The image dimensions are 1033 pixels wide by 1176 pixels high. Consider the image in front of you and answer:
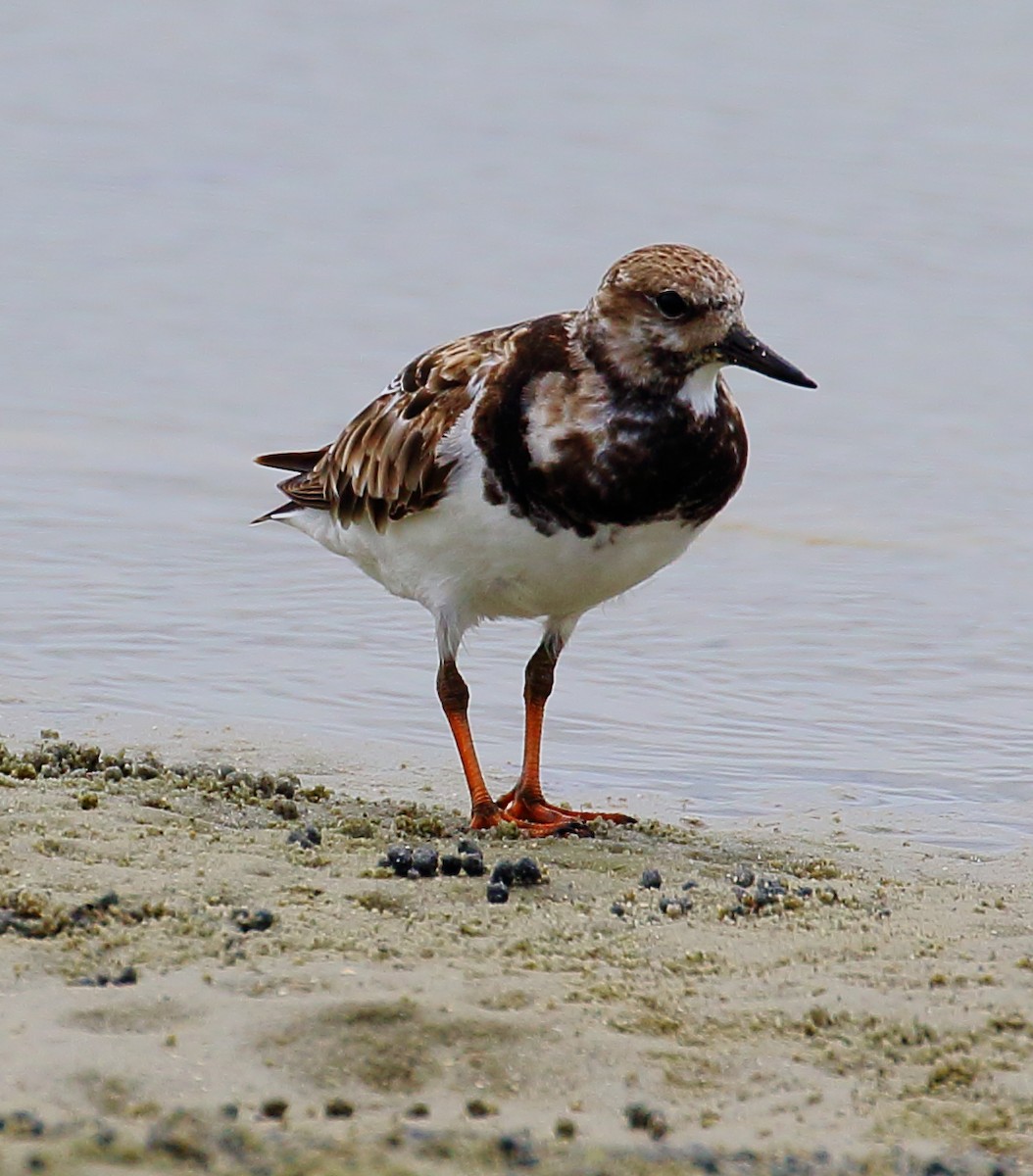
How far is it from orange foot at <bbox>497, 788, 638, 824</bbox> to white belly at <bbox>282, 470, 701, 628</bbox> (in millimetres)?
570

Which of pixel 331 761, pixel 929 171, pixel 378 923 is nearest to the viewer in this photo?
pixel 378 923

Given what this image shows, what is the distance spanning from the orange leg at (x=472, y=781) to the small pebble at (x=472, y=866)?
76 centimetres

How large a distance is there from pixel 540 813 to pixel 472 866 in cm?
115

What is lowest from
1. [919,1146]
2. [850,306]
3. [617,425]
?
[919,1146]

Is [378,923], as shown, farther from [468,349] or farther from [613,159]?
[613,159]

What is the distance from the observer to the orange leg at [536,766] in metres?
6.04

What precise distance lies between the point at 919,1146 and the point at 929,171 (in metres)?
12.8

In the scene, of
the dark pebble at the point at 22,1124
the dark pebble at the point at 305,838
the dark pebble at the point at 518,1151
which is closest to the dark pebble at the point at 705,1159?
the dark pebble at the point at 518,1151

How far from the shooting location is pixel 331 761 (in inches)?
259

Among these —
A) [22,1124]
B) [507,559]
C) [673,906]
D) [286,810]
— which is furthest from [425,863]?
[22,1124]

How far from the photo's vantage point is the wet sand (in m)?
3.33

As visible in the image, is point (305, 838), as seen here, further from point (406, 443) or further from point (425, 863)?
point (406, 443)

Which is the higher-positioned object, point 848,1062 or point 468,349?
point 468,349

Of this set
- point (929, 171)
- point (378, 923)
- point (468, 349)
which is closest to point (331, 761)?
point (468, 349)
